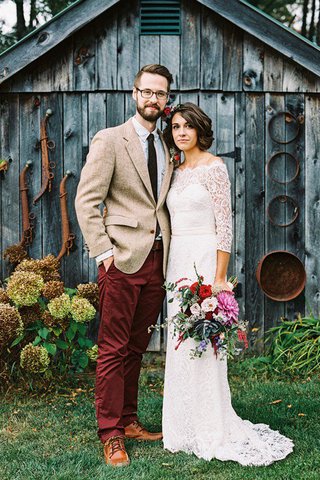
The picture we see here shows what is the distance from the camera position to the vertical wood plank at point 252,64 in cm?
602

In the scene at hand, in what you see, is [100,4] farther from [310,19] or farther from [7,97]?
[310,19]

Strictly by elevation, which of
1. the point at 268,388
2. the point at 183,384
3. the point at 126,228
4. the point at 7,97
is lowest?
the point at 268,388

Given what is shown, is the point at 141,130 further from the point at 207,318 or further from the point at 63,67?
the point at 63,67

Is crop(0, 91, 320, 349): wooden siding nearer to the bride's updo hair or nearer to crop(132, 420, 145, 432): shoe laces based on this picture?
crop(132, 420, 145, 432): shoe laces

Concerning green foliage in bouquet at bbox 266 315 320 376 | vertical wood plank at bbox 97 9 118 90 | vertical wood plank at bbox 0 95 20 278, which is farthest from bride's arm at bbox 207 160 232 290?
vertical wood plank at bbox 0 95 20 278

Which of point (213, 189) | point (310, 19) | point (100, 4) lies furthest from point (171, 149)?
point (310, 19)

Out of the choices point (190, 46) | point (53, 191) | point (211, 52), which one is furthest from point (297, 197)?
point (53, 191)

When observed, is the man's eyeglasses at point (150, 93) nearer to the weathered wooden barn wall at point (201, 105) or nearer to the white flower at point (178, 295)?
the white flower at point (178, 295)

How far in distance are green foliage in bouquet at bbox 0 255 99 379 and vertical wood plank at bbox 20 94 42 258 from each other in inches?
21.6

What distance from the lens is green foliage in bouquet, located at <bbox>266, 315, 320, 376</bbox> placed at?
576cm

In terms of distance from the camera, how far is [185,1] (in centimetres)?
598

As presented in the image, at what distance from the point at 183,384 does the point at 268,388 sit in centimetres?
149

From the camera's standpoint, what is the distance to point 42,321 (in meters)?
5.36

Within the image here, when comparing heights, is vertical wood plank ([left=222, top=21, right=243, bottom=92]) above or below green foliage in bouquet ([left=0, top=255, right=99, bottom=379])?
above
